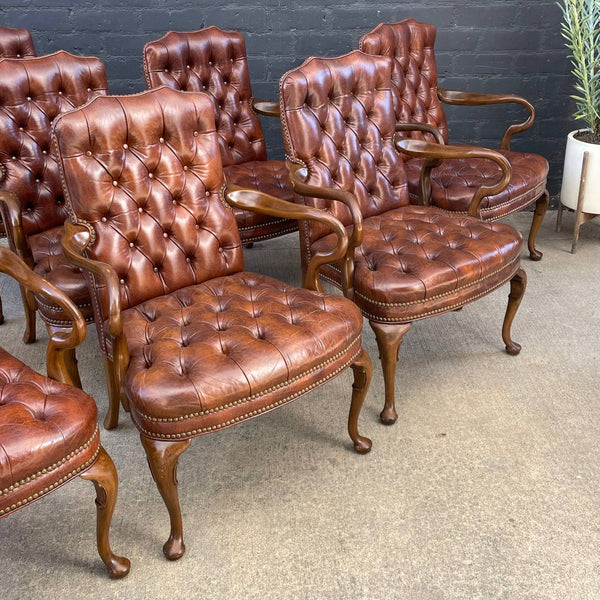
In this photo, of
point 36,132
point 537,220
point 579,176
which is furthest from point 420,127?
point 36,132

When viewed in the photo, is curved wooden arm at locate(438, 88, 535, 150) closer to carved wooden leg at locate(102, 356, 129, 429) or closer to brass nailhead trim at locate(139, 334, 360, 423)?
brass nailhead trim at locate(139, 334, 360, 423)

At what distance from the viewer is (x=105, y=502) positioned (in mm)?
1623

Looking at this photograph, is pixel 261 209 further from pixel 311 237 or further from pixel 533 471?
pixel 533 471

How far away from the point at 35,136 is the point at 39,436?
4.80 ft

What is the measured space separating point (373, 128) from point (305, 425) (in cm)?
112

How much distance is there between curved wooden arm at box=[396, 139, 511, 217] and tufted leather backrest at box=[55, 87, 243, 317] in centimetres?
82

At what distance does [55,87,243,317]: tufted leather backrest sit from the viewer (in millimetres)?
1933

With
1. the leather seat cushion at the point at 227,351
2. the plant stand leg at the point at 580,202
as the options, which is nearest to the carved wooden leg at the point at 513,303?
the leather seat cushion at the point at 227,351

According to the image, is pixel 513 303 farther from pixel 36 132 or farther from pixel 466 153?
pixel 36 132

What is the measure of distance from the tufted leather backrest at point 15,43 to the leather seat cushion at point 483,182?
1.77 metres

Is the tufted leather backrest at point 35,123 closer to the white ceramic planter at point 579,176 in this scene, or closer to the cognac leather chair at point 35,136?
the cognac leather chair at point 35,136

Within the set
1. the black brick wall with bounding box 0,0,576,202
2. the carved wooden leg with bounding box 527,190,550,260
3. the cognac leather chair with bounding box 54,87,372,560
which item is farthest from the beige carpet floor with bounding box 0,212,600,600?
the black brick wall with bounding box 0,0,576,202

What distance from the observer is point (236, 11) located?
3535 mm

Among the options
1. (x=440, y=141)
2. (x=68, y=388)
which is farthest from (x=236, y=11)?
(x=68, y=388)
